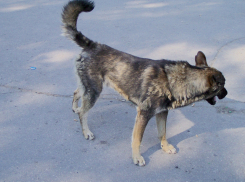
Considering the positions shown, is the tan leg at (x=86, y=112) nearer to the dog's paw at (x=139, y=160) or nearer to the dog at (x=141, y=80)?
the dog at (x=141, y=80)

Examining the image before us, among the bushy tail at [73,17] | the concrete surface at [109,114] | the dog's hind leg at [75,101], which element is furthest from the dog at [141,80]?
the dog's hind leg at [75,101]

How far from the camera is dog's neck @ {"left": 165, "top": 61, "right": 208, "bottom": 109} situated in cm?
296

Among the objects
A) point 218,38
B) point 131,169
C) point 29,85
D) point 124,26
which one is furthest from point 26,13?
point 131,169

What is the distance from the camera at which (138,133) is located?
9.89 ft

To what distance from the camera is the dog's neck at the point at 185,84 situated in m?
2.96

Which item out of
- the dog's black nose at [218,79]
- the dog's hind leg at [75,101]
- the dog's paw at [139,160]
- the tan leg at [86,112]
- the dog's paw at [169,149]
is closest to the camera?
the dog's black nose at [218,79]

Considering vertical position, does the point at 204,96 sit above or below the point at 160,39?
above

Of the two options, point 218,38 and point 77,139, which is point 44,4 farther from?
point 77,139

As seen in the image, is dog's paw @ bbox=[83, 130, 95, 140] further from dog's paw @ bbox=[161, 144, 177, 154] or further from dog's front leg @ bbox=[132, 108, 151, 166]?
dog's paw @ bbox=[161, 144, 177, 154]

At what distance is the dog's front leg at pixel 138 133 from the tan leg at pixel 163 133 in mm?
343

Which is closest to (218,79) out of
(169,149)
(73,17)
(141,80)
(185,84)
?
(185,84)

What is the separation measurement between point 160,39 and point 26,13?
3.69 metres

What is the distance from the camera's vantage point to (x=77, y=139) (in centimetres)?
339

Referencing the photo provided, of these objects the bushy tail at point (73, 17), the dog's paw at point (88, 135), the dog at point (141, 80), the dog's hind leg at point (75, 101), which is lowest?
the dog's paw at point (88, 135)
